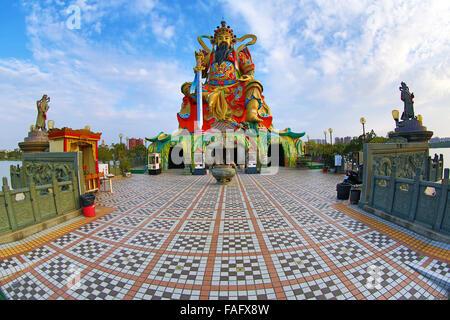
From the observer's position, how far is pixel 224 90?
19219mm

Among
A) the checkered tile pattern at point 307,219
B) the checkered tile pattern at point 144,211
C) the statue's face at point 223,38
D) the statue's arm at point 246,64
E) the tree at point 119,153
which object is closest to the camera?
the checkered tile pattern at point 307,219

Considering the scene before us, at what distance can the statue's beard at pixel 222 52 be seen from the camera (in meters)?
19.0

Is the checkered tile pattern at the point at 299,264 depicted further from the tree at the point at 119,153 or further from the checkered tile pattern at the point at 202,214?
the tree at the point at 119,153

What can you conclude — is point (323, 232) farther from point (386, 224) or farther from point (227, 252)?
point (227, 252)

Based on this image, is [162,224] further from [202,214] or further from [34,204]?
[34,204]

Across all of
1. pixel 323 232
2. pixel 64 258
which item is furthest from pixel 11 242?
pixel 323 232

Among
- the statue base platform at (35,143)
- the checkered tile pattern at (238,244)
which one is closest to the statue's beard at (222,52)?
the statue base platform at (35,143)

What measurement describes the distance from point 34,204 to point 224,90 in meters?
17.2

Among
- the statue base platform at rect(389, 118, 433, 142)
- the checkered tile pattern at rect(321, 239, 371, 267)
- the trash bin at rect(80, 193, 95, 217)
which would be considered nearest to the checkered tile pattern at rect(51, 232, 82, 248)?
the trash bin at rect(80, 193, 95, 217)

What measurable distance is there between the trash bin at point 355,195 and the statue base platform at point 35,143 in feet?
42.8

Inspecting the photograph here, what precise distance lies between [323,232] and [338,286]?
6.27 feet

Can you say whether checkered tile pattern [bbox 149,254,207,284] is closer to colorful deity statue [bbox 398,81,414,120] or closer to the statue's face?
colorful deity statue [bbox 398,81,414,120]

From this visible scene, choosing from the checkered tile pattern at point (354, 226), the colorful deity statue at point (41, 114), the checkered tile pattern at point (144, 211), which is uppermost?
the colorful deity statue at point (41, 114)

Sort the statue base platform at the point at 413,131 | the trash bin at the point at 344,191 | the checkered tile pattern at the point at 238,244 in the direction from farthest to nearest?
the statue base platform at the point at 413,131
the trash bin at the point at 344,191
the checkered tile pattern at the point at 238,244
